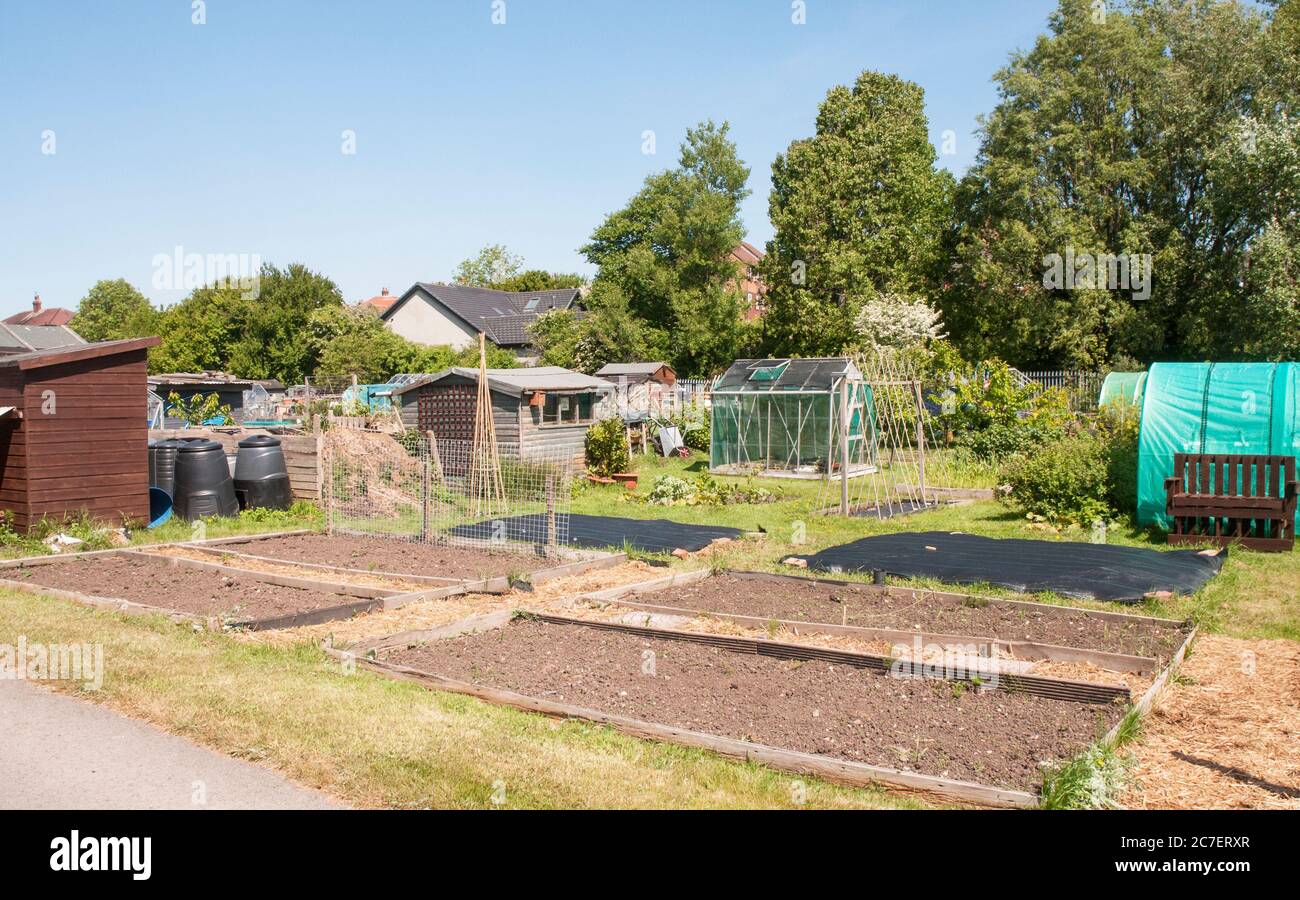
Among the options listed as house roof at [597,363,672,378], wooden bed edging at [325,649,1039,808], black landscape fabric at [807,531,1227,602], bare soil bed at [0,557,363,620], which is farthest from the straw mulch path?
house roof at [597,363,672,378]

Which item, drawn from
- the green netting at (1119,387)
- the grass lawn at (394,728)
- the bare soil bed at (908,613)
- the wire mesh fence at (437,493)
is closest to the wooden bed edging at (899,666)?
the bare soil bed at (908,613)

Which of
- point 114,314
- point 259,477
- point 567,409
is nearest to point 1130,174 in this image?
point 567,409

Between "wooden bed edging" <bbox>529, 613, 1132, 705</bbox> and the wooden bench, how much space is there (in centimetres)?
765

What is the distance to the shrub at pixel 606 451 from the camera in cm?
2102

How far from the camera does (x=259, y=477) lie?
52.9 feet

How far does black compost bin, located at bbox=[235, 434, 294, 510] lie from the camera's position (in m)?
16.1

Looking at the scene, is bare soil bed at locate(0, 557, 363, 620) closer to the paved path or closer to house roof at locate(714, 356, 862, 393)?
the paved path

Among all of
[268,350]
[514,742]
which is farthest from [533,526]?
[268,350]

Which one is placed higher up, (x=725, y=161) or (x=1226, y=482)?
(x=725, y=161)

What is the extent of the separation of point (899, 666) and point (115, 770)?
4959mm

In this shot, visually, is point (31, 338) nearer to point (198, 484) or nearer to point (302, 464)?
point (302, 464)

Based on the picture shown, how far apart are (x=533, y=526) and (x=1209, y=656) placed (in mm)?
8810

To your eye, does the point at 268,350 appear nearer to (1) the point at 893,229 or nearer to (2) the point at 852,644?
(1) the point at 893,229

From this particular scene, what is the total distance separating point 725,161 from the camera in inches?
1766
